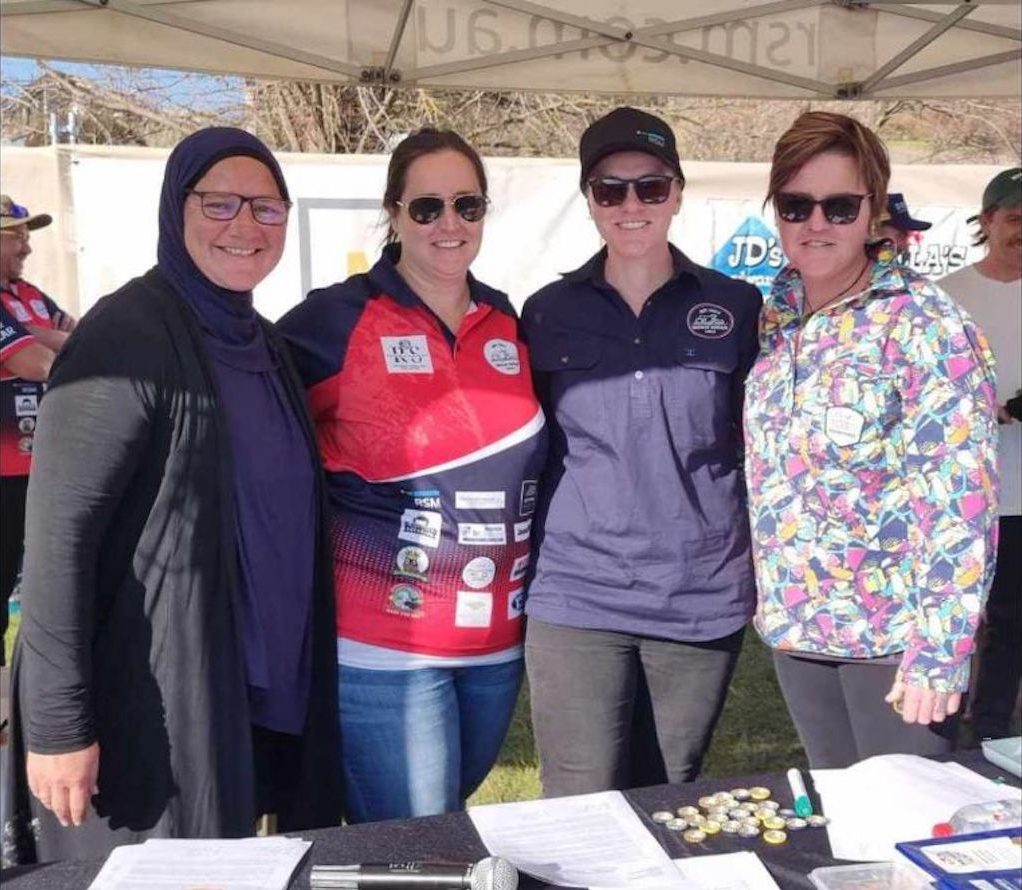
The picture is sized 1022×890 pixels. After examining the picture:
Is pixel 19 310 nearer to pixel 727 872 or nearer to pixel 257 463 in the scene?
pixel 257 463

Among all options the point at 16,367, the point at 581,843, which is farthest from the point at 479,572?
the point at 16,367

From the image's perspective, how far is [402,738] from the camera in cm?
200

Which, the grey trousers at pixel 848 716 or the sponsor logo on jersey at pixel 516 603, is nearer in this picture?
the grey trousers at pixel 848 716

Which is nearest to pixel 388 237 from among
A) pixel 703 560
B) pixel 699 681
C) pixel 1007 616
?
pixel 703 560

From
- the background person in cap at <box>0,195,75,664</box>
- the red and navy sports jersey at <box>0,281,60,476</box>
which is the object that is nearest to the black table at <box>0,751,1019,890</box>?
the background person in cap at <box>0,195,75,664</box>

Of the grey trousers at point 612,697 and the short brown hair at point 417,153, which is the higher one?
the short brown hair at point 417,153

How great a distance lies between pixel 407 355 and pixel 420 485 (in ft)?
0.83

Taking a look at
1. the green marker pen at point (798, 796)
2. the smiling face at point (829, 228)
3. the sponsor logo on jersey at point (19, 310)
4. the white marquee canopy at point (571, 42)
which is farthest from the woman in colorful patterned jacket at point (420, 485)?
the sponsor logo on jersey at point (19, 310)

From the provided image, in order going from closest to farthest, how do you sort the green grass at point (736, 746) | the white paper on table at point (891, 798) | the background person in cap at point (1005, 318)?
the white paper on table at point (891, 798)
the background person in cap at point (1005, 318)
the green grass at point (736, 746)

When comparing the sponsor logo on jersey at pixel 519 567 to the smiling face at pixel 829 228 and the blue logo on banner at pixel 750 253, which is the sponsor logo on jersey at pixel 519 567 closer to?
the smiling face at pixel 829 228

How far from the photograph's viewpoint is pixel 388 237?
7.14ft

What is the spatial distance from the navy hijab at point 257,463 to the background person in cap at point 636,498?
48 cm

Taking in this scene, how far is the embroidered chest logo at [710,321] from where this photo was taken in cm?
203

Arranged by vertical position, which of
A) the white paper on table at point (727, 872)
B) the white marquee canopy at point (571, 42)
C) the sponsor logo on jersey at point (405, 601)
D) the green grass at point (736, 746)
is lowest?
the green grass at point (736, 746)
